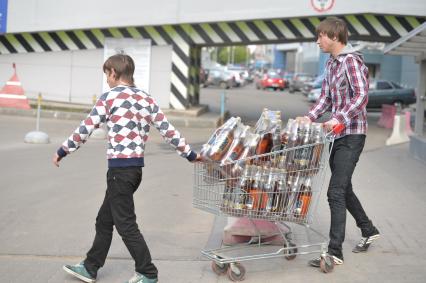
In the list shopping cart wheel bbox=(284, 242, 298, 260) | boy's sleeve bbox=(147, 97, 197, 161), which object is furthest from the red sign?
boy's sleeve bbox=(147, 97, 197, 161)

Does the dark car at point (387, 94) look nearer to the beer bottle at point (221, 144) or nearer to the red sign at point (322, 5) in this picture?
the red sign at point (322, 5)

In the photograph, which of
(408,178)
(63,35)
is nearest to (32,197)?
(408,178)

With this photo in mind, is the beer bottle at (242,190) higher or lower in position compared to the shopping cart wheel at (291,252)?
higher

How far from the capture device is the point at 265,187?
567 cm

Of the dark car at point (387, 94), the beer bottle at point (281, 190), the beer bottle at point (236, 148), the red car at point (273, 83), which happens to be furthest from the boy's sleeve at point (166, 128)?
the red car at point (273, 83)

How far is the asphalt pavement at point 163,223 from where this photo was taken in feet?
19.5

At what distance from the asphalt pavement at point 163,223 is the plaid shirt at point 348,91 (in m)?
1.24

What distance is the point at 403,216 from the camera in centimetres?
823

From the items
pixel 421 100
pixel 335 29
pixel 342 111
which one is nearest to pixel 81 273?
pixel 342 111

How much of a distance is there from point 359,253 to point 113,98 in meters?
2.76

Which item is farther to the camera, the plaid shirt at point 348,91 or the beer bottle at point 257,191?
the plaid shirt at point 348,91

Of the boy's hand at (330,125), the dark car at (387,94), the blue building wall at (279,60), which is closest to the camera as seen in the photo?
the boy's hand at (330,125)

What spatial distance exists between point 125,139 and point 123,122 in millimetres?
127

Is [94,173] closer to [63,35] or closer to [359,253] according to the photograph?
[359,253]
